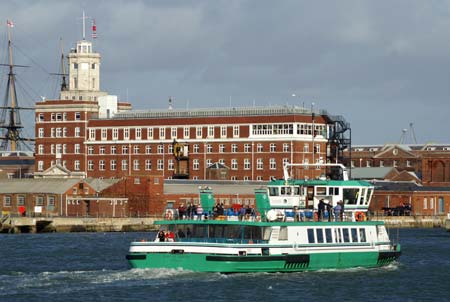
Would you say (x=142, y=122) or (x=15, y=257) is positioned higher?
(x=142, y=122)

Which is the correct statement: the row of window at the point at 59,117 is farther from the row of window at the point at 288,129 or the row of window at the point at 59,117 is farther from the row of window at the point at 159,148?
the row of window at the point at 288,129

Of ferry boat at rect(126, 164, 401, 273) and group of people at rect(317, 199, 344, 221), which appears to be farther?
group of people at rect(317, 199, 344, 221)

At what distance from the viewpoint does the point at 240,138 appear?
172 m

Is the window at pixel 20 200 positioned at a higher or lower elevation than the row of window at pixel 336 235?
higher

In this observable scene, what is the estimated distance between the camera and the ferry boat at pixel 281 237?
216ft

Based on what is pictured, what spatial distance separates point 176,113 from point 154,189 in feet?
95.4

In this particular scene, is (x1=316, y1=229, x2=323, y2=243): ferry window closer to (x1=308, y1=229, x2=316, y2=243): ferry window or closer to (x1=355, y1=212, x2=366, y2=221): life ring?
(x1=308, y1=229, x2=316, y2=243): ferry window

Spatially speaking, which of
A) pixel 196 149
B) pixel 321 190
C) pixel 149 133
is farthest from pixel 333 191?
pixel 149 133

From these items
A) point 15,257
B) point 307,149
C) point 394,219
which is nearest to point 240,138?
point 307,149

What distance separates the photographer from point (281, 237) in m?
68.4

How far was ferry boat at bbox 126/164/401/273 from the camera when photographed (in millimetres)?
65750

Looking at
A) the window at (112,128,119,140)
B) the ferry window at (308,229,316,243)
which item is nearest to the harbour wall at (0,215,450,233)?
the window at (112,128,119,140)

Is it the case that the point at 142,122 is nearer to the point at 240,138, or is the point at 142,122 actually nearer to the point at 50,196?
the point at 240,138

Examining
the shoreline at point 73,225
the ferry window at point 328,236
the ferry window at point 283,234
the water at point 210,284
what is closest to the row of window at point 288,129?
the shoreline at point 73,225
